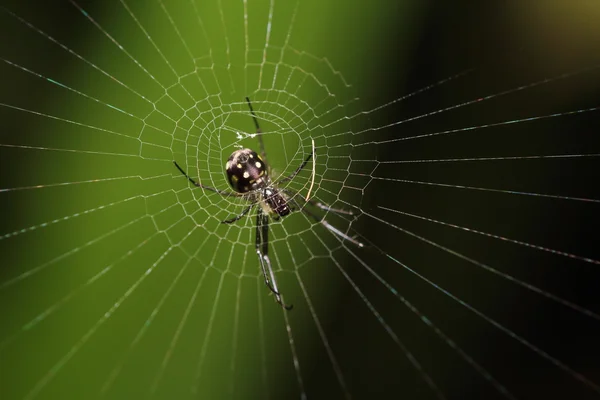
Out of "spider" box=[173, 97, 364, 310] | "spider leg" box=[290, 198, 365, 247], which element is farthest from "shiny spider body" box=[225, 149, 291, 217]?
"spider leg" box=[290, 198, 365, 247]

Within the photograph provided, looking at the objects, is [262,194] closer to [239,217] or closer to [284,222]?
[239,217]

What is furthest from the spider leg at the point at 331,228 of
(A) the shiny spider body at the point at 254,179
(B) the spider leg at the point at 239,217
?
(B) the spider leg at the point at 239,217

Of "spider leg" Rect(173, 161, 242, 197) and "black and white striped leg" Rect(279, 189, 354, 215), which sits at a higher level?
"spider leg" Rect(173, 161, 242, 197)

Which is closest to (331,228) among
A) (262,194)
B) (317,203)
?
(317,203)

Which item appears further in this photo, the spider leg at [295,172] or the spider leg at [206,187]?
the spider leg at [295,172]

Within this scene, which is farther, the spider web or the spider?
the spider

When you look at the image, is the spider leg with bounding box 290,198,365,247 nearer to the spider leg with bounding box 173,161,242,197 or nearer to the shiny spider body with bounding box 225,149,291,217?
the shiny spider body with bounding box 225,149,291,217

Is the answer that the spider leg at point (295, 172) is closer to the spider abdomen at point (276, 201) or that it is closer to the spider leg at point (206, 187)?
the spider abdomen at point (276, 201)
